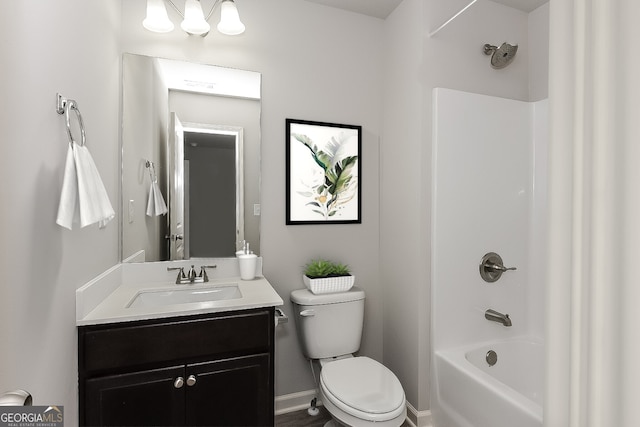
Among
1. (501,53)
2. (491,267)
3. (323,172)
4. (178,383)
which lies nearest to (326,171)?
(323,172)

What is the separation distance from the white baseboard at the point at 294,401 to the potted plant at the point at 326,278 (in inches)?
28.2

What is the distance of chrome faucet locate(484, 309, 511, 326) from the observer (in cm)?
212

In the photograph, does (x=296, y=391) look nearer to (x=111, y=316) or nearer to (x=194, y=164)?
(x=111, y=316)

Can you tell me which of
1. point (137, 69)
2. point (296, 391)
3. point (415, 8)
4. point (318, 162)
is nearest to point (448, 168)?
point (318, 162)

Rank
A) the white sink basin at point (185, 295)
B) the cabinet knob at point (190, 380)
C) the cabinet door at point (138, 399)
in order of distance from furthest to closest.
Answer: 1. the white sink basin at point (185, 295)
2. the cabinet knob at point (190, 380)
3. the cabinet door at point (138, 399)

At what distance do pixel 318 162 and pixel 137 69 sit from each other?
3.76 feet

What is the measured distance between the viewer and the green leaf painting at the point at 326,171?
2.24 metres

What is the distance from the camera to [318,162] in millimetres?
2271

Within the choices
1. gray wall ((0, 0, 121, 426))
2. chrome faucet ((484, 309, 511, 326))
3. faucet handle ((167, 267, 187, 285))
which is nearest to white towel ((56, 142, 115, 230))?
gray wall ((0, 0, 121, 426))

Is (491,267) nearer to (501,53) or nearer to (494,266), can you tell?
(494,266)

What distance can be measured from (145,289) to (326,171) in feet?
4.12

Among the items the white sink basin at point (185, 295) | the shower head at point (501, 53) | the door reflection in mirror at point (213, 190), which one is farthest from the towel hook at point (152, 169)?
the shower head at point (501, 53)

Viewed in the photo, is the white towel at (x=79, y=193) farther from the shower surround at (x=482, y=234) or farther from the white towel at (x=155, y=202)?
the shower surround at (x=482, y=234)

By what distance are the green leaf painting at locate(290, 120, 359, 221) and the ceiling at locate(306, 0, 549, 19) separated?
2.62 ft
